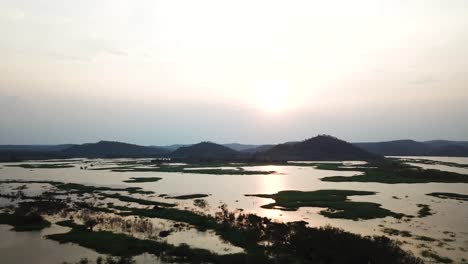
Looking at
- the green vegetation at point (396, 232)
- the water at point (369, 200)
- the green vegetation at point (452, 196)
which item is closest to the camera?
the water at point (369, 200)

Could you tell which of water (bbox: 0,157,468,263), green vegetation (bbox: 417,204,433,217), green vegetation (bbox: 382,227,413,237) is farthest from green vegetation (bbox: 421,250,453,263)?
green vegetation (bbox: 417,204,433,217)

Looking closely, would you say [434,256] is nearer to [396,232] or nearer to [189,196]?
[396,232]

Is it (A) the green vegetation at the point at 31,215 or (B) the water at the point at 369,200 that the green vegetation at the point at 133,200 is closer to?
(B) the water at the point at 369,200

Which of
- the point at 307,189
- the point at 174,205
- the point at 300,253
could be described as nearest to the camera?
the point at 300,253

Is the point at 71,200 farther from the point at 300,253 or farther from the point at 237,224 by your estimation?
the point at 300,253

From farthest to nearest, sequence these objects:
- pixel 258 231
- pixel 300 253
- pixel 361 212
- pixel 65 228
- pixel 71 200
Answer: pixel 71 200, pixel 361 212, pixel 65 228, pixel 258 231, pixel 300 253

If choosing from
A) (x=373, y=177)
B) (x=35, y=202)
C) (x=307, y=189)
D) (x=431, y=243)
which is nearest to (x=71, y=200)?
(x=35, y=202)

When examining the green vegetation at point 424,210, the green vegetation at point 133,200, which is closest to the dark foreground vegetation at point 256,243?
the green vegetation at point 133,200

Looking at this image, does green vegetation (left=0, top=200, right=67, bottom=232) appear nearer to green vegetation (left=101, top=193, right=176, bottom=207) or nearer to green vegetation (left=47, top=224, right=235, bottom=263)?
green vegetation (left=47, top=224, right=235, bottom=263)
